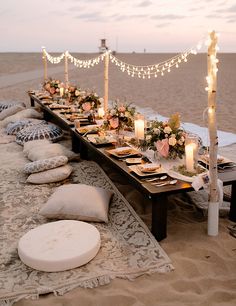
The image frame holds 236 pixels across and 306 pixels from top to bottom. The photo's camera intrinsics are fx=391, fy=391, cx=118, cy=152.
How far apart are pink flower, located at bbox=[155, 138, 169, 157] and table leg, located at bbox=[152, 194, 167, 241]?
0.80 meters

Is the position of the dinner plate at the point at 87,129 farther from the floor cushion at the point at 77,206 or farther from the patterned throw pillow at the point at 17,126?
the patterned throw pillow at the point at 17,126

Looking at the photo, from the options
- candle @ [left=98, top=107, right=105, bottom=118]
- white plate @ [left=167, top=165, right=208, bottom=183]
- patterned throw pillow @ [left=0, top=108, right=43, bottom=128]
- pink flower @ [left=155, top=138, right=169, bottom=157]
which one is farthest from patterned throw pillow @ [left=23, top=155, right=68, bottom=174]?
patterned throw pillow @ [left=0, top=108, right=43, bottom=128]

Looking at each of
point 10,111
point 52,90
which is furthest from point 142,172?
point 10,111

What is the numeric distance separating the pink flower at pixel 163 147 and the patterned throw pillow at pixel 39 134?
3.54m

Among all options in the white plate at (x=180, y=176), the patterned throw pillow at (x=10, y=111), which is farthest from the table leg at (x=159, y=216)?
the patterned throw pillow at (x=10, y=111)

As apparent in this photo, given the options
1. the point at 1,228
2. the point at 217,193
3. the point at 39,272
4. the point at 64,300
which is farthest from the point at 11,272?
the point at 217,193

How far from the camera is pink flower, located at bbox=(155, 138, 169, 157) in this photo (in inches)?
166

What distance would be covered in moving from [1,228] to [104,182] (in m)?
1.66

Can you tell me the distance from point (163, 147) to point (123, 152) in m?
0.57

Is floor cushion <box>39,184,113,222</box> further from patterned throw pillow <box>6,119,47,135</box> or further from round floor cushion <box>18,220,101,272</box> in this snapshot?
patterned throw pillow <box>6,119,47,135</box>

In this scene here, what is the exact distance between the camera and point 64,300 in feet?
9.56

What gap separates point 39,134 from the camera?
7281 millimetres

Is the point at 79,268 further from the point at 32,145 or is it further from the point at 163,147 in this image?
the point at 32,145

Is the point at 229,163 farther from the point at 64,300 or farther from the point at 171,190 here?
the point at 64,300
